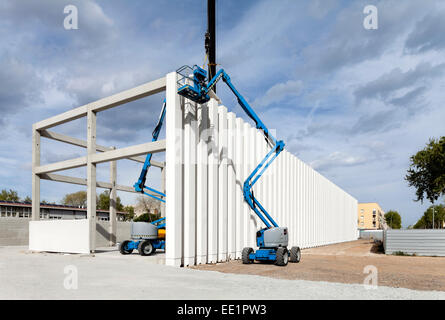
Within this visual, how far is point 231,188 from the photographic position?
21.4 meters

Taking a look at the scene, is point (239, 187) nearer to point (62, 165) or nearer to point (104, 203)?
point (62, 165)

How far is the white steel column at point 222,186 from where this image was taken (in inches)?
784

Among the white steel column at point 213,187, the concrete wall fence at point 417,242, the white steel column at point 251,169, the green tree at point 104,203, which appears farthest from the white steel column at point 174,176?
the green tree at point 104,203

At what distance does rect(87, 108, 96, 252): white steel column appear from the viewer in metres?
Result: 21.2

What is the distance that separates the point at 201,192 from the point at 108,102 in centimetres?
763

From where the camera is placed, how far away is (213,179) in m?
19.5

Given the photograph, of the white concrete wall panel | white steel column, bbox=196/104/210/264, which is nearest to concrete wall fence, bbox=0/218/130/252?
the white concrete wall panel

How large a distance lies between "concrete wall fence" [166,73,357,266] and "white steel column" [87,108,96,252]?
22.1 feet

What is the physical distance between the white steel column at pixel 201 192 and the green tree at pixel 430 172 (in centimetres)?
3009

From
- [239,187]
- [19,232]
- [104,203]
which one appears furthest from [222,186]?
[104,203]

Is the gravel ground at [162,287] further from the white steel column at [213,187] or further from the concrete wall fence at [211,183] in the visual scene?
the white steel column at [213,187]
